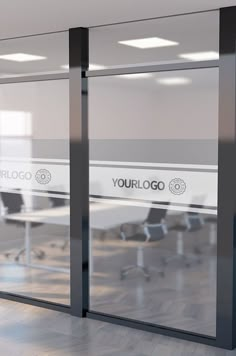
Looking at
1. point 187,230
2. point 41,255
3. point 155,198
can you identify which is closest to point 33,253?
point 41,255

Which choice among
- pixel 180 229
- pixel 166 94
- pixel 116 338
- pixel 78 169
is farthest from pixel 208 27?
pixel 166 94

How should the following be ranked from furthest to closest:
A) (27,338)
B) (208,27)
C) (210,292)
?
(210,292) < (208,27) < (27,338)

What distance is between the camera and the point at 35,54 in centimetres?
626

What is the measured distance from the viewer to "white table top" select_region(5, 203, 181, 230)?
18.1ft

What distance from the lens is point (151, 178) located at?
15.4ft

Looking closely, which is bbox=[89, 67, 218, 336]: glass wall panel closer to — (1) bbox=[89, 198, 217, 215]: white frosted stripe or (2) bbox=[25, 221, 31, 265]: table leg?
(1) bbox=[89, 198, 217, 215]: white frosted stripe

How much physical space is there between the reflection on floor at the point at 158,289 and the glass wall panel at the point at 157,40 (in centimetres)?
220

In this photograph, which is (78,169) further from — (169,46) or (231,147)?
(169,46)

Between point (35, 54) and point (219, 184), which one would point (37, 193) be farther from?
point (219, 184)

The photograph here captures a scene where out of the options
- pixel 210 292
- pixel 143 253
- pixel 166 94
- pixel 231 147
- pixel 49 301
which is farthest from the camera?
pixel 166 94

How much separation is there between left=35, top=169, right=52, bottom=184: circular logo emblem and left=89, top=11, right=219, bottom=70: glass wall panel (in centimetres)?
107

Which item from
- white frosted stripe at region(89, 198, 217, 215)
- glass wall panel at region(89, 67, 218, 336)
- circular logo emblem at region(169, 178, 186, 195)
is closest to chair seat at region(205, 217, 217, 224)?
glass wall panel at region(89, 67, 218, 336)

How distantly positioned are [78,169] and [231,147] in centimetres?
142

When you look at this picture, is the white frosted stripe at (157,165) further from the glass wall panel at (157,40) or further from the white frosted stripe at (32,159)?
the glass wall panel at (157,40)
